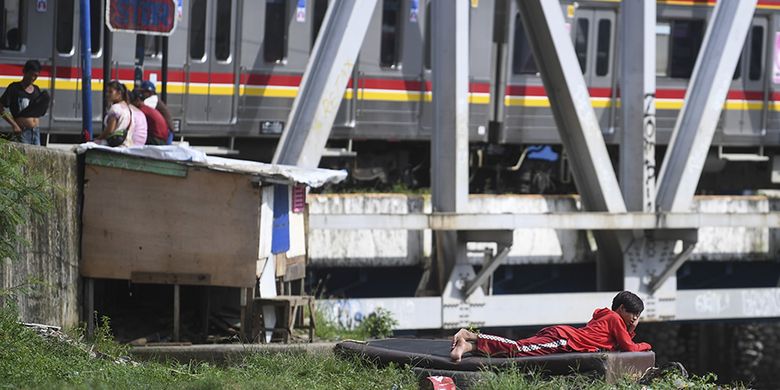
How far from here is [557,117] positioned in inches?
603

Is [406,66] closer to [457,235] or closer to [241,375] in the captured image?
[457,235]

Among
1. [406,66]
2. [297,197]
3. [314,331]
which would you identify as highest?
[406,66]

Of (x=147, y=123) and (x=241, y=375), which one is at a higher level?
(x=147, y=123)

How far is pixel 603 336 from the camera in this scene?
10.0m

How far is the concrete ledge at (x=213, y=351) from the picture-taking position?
11.1 m

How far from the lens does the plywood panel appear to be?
38.6 feet

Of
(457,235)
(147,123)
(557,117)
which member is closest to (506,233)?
(457,235)

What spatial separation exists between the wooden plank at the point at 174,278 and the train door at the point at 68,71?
5399mm

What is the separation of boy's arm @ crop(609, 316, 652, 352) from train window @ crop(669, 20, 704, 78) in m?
11.0

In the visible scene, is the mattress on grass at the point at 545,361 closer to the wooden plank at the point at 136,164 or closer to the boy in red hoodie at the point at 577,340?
the boy in red hoodie at the point at 577,340

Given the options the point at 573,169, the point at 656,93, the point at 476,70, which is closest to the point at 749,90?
the point at 656,93

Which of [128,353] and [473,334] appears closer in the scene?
[473,334]

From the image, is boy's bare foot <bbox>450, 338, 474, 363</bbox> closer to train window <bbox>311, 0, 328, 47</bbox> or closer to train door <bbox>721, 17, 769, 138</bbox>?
train window <bbox>311, 0, 328, 47</bbox>

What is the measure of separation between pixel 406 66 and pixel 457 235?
439 centimetres
